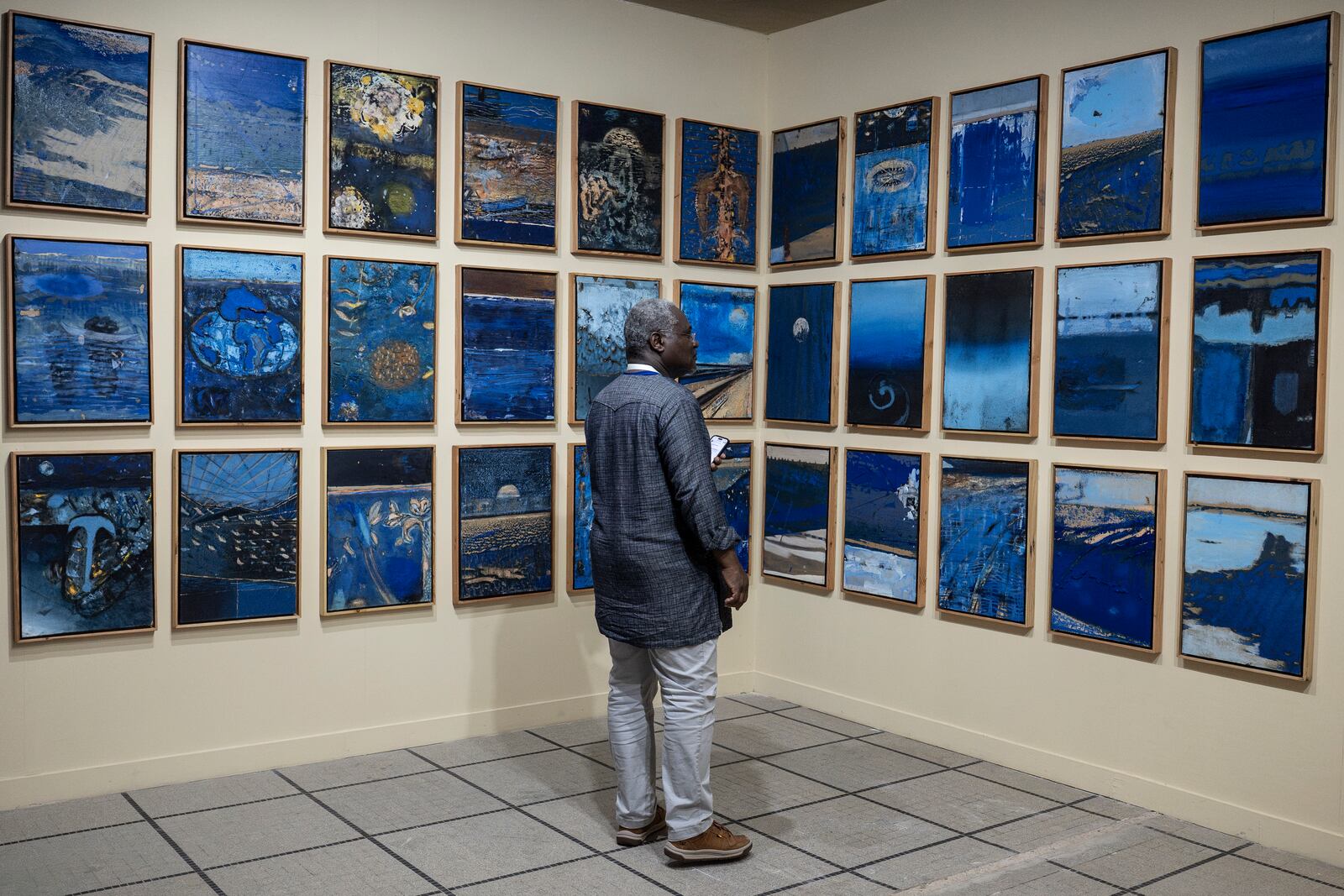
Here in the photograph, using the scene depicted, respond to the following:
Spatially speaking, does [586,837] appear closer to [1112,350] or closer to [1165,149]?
[1112,350]

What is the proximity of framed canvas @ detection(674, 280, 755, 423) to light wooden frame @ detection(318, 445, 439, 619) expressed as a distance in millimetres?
1197

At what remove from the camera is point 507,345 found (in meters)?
4.70

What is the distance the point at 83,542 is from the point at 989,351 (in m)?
3.18

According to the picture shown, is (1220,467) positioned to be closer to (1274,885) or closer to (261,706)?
(1274,885)

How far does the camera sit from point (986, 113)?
14.6 feet

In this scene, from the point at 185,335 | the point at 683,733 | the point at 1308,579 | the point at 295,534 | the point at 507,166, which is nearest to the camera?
the point at 683,733

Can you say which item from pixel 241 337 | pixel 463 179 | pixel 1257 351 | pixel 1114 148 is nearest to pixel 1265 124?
pixel 1114 148

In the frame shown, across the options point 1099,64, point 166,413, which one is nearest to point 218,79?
point 166,413

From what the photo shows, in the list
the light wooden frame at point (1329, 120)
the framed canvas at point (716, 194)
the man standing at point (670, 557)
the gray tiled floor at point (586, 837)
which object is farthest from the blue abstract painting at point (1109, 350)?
the framed canvas at point (716, 194)

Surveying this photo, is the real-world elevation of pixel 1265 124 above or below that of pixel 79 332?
above

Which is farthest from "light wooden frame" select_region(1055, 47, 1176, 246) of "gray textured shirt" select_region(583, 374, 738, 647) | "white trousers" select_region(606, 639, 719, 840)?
"white trousers" select_region(606, 639, 719, 840)

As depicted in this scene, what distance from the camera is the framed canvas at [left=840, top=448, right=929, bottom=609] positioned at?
472 centimetres

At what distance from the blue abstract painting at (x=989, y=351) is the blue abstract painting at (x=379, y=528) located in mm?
1995

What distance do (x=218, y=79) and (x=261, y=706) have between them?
216 cm
